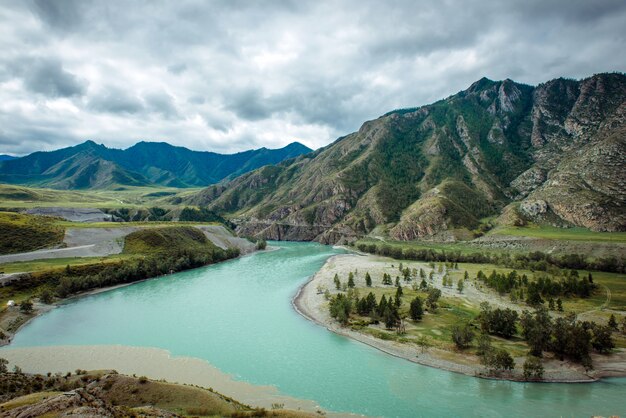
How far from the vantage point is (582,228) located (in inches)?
6722

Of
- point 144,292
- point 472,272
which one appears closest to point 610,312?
point 472,272

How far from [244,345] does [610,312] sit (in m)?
74.3

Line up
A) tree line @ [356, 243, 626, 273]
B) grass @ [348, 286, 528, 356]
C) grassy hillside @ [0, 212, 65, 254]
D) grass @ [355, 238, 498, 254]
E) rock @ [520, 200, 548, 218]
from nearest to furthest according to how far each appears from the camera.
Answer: grass @ [348, 286, 528, 356]
grassy hillside @ [0, 212, 65, 254]
tree line @ [356, 243, 626, 273]
grass @ [355, 238, 498, 254]
rock @ [520, 200, 548, 218]

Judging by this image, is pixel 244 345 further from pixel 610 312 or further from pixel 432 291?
pixel 610 312

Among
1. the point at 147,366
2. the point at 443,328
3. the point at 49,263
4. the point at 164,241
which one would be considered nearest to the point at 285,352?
the point at 147,366

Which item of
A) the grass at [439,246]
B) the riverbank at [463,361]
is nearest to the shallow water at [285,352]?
the riverbank at [463,361]

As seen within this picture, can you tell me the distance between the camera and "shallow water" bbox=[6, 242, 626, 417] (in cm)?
4147

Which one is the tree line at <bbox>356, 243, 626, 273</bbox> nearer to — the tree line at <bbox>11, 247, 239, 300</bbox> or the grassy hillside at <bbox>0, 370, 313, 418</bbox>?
the tree line at <bbox>11, 247, 239, 300</bbox>

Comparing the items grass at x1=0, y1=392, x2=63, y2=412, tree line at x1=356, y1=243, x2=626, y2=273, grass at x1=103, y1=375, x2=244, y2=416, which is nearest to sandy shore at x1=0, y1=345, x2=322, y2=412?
grass at x1=103, y1=375, x2=244, y2=416

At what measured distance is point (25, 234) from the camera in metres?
116

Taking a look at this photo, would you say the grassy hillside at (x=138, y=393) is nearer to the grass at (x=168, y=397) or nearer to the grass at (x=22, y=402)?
the grass at (x=168, y=397)

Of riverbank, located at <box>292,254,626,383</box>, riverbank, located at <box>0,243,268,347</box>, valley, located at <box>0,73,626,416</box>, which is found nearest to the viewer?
valley, located at <box>0,73,626,416</box>

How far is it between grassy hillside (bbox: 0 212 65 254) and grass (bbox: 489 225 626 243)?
192877 mm

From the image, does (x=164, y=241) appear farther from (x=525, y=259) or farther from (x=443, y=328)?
(x=525, y=259)
